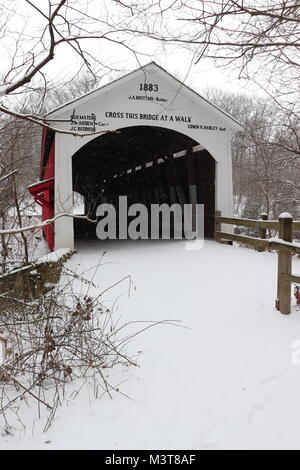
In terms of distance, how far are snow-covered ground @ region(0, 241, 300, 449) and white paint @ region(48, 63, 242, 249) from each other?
16.6 feet

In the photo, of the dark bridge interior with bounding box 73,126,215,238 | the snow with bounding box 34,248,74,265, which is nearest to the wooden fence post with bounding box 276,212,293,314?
the snow with bounding box 34,248,74,265

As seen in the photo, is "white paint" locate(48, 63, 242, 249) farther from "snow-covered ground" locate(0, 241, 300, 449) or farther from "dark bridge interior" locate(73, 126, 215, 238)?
"snow-covered ground" locate(0, 241, 300, 449)

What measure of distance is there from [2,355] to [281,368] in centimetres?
241

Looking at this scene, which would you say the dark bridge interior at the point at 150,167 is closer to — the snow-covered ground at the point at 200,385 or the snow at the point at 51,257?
the snow at the point at 51,257

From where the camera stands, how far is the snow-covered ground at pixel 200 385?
2426 millimetres

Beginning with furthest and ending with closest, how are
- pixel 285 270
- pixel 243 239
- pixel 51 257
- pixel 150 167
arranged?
pixel 150 167
pixel 243 239
pixel 51 257
pixel 285 270

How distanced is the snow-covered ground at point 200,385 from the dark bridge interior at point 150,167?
4751mm

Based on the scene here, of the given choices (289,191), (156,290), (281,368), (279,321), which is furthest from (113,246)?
(289,191)

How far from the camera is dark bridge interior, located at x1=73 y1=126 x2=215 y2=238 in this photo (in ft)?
39.1

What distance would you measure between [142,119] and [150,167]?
509 centimetres

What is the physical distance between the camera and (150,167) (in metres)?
15.1

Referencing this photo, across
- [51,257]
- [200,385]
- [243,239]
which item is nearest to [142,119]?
[243,239]

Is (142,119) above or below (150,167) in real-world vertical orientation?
above

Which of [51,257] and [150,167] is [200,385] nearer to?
[51,257]
